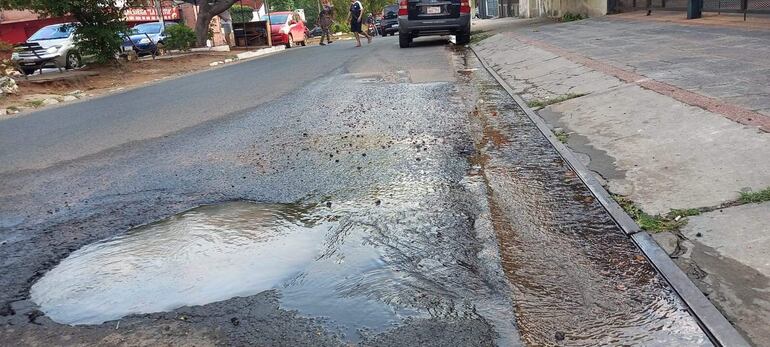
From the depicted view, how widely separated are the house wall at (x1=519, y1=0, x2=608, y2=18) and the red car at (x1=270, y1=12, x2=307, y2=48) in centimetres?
1173

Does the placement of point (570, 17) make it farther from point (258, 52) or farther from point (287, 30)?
point (287, 30)

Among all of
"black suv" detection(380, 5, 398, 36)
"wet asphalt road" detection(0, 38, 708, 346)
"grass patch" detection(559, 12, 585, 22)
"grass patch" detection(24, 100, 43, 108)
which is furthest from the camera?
"black suv" detection(380, 5, 398, 36)

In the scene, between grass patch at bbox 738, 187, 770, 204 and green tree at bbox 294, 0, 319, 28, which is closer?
grass patch at bbox 738, 187, 770, 204

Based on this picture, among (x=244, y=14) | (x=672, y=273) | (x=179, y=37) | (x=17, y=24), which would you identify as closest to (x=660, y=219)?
(x=672, y=273)

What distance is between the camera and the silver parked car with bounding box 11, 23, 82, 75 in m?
18.1

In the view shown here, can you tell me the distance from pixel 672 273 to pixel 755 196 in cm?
110

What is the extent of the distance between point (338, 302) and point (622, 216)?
6.47 feet

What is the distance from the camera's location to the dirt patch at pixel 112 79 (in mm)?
13219

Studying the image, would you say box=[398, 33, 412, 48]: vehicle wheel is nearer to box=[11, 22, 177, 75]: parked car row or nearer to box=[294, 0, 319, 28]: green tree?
Answer: box=[11, 22, 177, 75]: parked car row

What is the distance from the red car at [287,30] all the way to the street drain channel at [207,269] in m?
24.2

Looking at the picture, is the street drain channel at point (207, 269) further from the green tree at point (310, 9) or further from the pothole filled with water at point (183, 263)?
the green tree at point (310, 9)

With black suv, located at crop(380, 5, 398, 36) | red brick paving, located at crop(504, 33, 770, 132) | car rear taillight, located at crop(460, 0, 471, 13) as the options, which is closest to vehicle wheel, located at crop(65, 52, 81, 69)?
car rear taillight, located at crop(460, 0, 471, 13)

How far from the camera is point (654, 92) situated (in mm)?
6559

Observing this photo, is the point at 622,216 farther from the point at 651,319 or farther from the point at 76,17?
the point at 76,17
